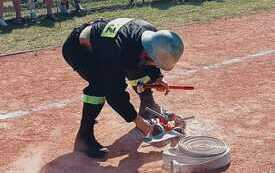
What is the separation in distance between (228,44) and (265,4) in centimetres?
451

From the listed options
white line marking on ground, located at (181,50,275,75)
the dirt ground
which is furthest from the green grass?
white line marking on ground, located at (181,50,275,75)

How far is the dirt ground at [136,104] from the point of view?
6.38m

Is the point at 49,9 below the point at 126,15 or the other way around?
the other way around

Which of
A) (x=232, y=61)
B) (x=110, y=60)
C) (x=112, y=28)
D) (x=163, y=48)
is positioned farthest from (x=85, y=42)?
(x=232, y=61)

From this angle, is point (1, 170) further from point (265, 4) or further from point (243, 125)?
point (265, 4)

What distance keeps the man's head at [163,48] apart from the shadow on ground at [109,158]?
3.99 ft

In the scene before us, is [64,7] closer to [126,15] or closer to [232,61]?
[126,15]

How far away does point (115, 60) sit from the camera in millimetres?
5773

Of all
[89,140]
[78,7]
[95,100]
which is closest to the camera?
[95,100]

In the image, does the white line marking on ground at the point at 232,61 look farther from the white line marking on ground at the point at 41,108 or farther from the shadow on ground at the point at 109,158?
the shadow on ground at the point at 109,158

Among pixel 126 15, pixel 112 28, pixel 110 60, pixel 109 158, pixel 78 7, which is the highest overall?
pixel 112 28

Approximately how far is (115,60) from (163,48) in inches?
20.5

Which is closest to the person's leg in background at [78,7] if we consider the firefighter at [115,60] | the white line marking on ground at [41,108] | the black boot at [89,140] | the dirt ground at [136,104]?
the dirt ground at [136,104]

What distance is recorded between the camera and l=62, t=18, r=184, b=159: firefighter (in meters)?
5.78
